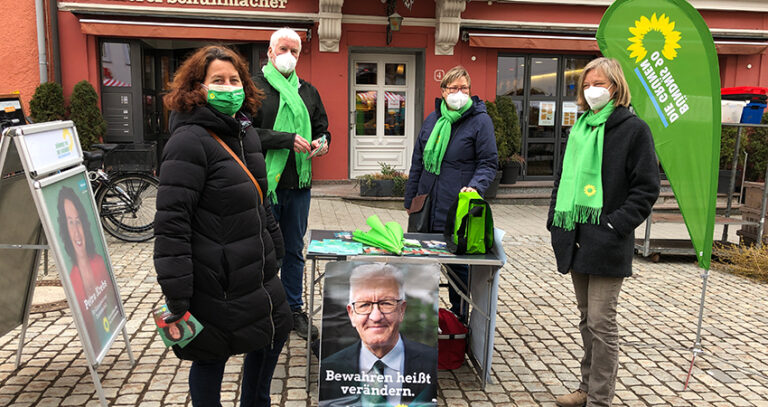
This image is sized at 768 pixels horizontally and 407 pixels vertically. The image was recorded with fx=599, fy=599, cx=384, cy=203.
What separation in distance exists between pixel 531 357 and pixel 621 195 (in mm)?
1541

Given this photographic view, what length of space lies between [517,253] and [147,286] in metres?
4.38

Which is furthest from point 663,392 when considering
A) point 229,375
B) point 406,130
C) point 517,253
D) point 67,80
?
point 67,80

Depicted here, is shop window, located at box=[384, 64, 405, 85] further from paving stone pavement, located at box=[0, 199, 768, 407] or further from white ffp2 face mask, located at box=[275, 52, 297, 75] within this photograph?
white ffp2 face mask, located at box=[275, 52, 297, 75]

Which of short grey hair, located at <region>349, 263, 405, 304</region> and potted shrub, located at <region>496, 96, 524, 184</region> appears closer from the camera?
short grey hair, located at <region>349, 263, 405, 304</region>

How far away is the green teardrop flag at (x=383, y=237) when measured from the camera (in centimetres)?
348

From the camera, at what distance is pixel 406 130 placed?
40.3ft

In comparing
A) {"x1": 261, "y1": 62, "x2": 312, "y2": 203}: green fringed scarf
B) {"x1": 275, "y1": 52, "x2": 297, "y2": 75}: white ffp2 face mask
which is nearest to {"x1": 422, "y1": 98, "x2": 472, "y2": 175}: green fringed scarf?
{"x1": 261, "y1": 62, "x2": 312, "y2": 203}: green fringed scarf

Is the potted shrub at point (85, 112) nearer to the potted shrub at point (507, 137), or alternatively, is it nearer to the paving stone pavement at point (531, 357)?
the paving stone pavement at point (531, 357)

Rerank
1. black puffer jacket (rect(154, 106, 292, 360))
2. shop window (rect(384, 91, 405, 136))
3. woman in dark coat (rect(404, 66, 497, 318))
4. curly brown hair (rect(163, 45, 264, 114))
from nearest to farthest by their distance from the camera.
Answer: black puffer jacket (rect(154, 106, 292, 360)) < curly brown hair (rect(163, 45, 264, 114)) < woman in dark coat (rect(404, 66, 497, 318)) < shop window (rect(384, 91, 405, 136))

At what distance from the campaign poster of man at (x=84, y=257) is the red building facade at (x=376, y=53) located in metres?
7.72

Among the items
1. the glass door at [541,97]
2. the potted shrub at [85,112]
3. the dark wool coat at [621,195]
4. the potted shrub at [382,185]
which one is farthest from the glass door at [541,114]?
the dark wool coat at [621,195]

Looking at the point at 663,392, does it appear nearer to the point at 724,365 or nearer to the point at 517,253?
the point at 724,365

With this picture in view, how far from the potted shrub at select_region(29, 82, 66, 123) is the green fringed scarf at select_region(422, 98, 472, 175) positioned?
8.30m

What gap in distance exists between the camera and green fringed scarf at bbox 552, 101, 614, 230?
3221mm
